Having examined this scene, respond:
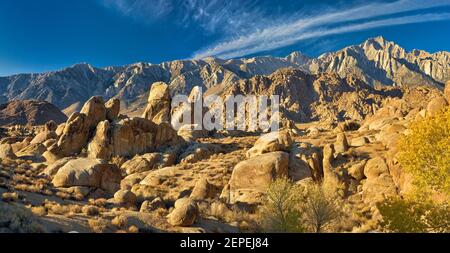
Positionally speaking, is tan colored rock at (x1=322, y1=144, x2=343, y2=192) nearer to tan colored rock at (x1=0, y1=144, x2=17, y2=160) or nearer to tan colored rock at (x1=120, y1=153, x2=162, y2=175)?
tan colored rock at (x1=120, y1=153, x2=162, y2=175)

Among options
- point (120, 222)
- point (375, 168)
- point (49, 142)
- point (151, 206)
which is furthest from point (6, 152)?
point (375, 168)

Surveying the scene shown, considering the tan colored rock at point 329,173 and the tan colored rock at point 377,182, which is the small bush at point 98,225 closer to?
the tan colored rock at point 329,173

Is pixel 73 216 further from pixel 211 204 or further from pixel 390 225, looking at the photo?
pixel 390 225

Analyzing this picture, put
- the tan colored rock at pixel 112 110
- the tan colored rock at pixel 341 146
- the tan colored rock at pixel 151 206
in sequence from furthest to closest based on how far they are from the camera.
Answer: the tan colored rock at pixel 112 110, the tan colored rock at pixel 341 146, the tan colored rock at pixel 151 206

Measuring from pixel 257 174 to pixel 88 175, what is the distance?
15.4 meters

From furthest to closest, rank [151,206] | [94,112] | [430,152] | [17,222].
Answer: [94,112] → [151,206] → [430,152] → [17,222]

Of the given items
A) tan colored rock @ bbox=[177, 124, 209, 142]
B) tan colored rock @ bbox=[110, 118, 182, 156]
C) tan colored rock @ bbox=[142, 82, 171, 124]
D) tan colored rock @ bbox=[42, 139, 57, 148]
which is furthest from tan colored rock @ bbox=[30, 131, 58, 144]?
tan colored rock @ bbox=[177, 124, 209, 142]

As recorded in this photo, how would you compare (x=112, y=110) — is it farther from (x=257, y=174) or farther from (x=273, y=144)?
(x=257, y=174)

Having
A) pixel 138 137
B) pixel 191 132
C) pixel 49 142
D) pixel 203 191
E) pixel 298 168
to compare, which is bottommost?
pixel 203 191

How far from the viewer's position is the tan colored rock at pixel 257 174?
3616 centimetres

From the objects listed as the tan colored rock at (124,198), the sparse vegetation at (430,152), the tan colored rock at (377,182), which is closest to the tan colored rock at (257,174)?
the tan colored rock at (377,182)

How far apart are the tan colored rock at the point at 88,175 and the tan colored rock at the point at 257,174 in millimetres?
10925

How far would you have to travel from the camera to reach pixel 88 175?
30719mm
